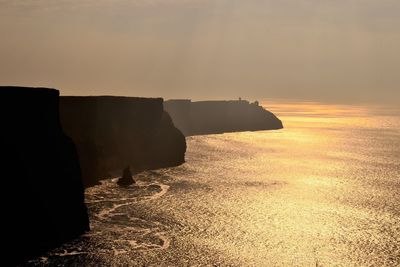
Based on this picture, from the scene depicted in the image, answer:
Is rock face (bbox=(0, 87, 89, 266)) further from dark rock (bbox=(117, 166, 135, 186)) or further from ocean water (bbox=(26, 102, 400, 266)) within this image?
dark rock (bbox=(117, 166, 135, 186))

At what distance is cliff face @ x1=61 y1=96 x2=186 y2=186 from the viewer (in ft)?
215

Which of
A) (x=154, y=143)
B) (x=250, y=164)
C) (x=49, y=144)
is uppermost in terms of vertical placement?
(x=49, y=144)

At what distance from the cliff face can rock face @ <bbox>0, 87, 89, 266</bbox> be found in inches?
894

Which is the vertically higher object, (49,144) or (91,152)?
(49,144)

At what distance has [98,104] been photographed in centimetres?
7194

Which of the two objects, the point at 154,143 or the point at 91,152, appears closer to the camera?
the point at 91,152

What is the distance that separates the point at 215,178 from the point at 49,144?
46096 millimetres

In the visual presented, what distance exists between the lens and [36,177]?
124ft

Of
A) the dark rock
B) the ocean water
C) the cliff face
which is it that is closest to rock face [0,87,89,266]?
the ocean water

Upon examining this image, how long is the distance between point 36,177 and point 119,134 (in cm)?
4002

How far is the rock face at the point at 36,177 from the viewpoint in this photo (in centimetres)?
3506

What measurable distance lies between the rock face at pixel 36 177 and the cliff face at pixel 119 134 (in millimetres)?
22718

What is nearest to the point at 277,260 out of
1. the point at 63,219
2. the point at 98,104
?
the point at 63,219

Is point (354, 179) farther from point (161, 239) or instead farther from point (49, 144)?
point (49, 144)
